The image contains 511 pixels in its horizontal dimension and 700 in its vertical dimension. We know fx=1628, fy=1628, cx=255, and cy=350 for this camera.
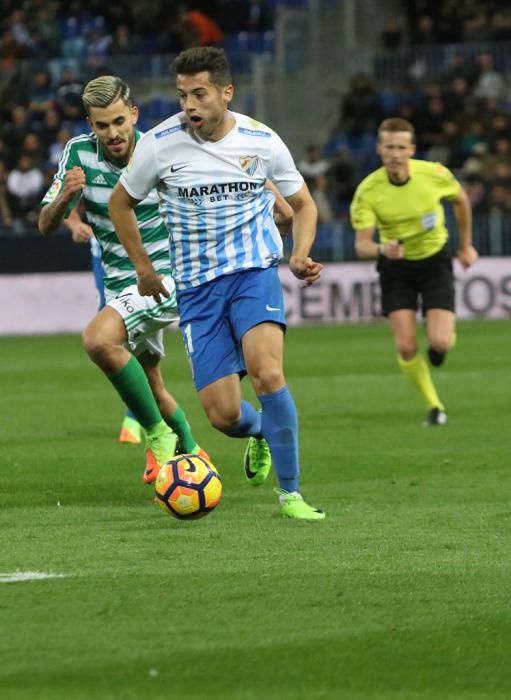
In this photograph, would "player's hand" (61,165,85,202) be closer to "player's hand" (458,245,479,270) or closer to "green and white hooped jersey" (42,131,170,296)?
"green and white hooped jersey" (42,131,170,296)

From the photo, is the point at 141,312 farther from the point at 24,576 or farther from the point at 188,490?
the point at 24,576

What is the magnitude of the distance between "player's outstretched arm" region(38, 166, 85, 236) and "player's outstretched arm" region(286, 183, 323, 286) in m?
1.17

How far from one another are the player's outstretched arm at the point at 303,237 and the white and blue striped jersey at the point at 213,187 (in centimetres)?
7

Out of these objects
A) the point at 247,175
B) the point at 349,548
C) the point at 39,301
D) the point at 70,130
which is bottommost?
the point at 39,301

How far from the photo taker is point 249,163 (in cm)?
788

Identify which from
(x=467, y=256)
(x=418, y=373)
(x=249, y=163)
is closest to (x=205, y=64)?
(x=249, y=163)

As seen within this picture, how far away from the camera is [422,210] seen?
1328 cm

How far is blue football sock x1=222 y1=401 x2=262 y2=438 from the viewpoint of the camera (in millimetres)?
8258

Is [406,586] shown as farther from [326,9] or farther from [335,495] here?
[326,9]

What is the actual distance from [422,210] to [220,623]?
821 cm

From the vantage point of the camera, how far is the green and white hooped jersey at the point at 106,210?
9.29 m

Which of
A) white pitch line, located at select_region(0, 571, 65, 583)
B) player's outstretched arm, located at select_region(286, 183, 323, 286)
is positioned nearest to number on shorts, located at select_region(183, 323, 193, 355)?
player's outstretched arm, located at select_region(286, 183, 323, 286)

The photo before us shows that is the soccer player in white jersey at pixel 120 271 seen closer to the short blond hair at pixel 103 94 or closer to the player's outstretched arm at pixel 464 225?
the short blond hair at pixel 103 94

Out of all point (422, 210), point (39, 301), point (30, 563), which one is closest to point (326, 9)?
point (39, 301)
